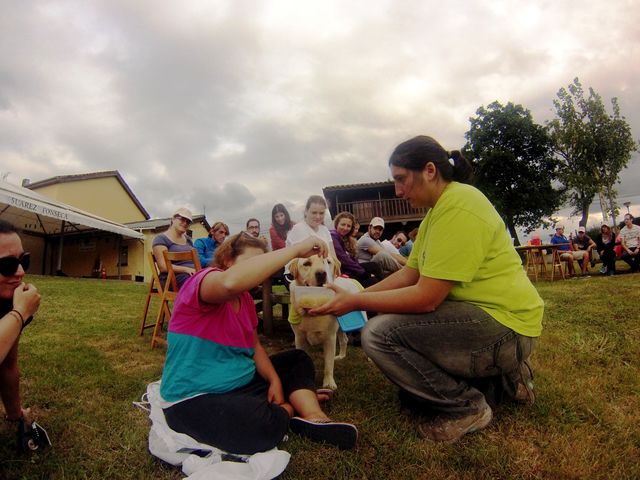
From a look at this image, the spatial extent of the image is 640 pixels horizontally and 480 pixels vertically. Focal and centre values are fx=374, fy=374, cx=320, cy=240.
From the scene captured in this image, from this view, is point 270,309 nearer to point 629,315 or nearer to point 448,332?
point 448,332

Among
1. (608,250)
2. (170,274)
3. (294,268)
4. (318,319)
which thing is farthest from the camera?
(608,250)

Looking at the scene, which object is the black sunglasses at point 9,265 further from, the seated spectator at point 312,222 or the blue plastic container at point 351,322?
the seated spectator at point 312,222

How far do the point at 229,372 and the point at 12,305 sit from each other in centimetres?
113

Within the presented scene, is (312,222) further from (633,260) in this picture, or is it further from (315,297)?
(633,260)

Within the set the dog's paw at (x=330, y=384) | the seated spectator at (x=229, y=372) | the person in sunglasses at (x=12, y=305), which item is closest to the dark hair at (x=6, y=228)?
the person in sunglasses at (x=12, y=305)

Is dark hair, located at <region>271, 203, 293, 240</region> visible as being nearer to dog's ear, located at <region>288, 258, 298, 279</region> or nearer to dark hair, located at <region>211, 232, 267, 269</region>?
dog's ear, located at <region>288, 258, 298, 279</region>

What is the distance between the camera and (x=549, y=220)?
28.8 meters

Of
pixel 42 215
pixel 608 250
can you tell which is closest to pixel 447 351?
pixel 608 250

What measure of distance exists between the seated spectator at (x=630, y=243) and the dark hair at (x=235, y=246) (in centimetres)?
1169

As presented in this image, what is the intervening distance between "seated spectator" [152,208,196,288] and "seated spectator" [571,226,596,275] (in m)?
11.0

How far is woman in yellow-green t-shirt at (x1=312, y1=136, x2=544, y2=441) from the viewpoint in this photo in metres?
2.01

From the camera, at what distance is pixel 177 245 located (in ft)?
17.5

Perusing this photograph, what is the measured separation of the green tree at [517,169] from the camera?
2770 centimetres

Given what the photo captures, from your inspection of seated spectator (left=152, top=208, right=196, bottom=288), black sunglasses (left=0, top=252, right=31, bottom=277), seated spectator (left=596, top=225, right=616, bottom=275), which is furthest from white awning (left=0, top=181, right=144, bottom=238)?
seated spectator (left=596, top=225, right=616, bottom=275)
